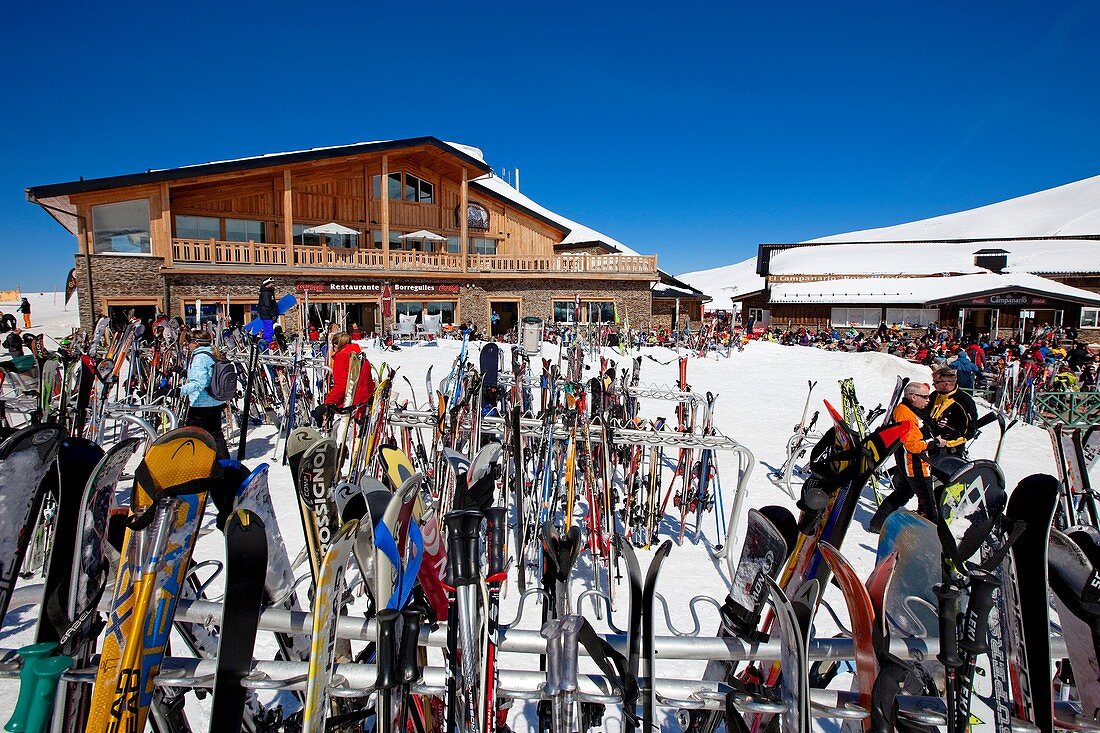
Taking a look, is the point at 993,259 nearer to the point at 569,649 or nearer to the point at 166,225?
the point at 569,649

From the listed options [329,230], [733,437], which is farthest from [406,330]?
[733,437]

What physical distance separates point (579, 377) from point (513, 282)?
59.6 ft

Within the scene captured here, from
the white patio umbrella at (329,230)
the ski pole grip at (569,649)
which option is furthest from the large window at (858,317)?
the ski pole grip at (569,649)

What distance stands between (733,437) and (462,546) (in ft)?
26.9

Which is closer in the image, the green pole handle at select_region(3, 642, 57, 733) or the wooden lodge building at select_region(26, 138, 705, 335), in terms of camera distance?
the green pole handle at select_region(3, 642, 57, 733)

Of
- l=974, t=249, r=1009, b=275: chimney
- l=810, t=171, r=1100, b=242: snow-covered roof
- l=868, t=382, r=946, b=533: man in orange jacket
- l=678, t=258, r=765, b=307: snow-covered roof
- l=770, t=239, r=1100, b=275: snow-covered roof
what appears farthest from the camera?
l=678, t=258, r=765, b=307: snow-covered roof

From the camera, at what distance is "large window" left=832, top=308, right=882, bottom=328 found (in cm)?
2898

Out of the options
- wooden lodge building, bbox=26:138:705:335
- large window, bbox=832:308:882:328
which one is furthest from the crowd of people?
wooden lodge building, bbox=26:138:705:335

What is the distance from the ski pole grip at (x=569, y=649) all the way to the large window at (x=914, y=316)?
3277cm

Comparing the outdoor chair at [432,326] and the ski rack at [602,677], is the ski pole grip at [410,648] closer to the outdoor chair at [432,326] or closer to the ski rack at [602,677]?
the ski rack at [602,677]

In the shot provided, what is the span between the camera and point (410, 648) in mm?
1437

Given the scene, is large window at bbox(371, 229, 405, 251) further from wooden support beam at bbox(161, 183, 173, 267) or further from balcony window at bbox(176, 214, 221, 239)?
wooden support beam at bbox(161, 183, 173, 267)

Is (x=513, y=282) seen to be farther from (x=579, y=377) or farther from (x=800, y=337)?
(x=579, y=377)

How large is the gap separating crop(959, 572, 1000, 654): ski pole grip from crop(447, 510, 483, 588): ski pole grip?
55.3 inches
